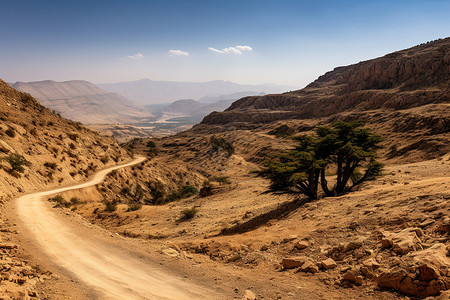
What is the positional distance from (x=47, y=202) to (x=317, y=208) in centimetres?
1928

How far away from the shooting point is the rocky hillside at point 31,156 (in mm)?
7894

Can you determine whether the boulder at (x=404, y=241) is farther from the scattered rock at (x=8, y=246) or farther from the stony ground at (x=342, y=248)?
the scattered rock at (x=8, y=246)

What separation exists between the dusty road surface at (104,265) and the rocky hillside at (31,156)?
1.21 metres

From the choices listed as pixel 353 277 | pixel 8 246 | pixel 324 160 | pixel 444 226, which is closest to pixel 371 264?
pixel 353 277

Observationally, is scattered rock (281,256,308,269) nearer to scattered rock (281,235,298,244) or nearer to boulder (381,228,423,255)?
scattered rock (281,235,298,244)

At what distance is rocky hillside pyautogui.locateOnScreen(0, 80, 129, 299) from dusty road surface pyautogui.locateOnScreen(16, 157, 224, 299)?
47.5 inches

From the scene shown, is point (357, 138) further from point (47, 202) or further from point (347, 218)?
point (47, 202)

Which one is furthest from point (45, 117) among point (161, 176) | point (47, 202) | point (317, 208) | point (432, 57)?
point (432, 57)

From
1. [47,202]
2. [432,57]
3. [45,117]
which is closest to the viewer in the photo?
[47,202]

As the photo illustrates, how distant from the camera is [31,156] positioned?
2609 centimetres

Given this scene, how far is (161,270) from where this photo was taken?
9.15 metres

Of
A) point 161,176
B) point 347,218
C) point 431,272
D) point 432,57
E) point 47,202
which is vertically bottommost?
point 161,176

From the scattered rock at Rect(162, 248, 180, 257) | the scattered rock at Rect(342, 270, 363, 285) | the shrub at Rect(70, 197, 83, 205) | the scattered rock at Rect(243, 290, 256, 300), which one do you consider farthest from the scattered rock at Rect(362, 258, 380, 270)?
the shrub at Rect(70, 197, 83, 205)

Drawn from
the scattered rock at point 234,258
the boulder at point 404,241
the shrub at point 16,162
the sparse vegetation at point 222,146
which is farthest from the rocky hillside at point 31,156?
the sparse vegetation at point 222,146
